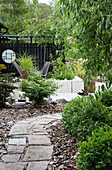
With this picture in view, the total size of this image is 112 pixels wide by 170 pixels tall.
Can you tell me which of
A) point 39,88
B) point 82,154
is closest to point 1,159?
point 82,154

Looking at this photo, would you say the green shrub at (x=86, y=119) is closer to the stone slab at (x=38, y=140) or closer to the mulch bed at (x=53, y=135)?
the mulch bed at (x=53, y=135)

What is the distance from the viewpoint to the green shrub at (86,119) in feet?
9.69

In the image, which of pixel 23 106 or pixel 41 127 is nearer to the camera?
pixel 41 127

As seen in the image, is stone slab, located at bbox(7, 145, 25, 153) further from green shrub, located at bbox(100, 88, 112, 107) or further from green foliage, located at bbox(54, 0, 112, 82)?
green shrub, located at bbox(100, 88, 112, 107)

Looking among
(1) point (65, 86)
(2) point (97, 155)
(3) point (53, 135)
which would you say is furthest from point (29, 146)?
(1) point (65, 86)

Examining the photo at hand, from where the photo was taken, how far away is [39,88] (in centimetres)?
502

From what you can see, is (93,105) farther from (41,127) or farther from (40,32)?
(40,32)

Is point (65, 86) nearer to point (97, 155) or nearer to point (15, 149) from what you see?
point (15, 149)

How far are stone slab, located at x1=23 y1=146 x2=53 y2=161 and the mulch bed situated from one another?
0.06 meters

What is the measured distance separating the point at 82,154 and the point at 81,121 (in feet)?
3.07

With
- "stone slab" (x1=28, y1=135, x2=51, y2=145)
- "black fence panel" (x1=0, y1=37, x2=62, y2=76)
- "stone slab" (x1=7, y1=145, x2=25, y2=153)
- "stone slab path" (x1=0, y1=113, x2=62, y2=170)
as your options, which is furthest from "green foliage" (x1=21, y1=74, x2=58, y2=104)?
"black fence panel" (x1=0, y1=37, x2=62, y2=76)

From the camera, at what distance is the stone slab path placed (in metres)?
2.45

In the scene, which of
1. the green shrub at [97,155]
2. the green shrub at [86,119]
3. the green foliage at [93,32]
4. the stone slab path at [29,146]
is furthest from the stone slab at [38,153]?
the green foliage at [93,32]

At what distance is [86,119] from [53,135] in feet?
1.72
